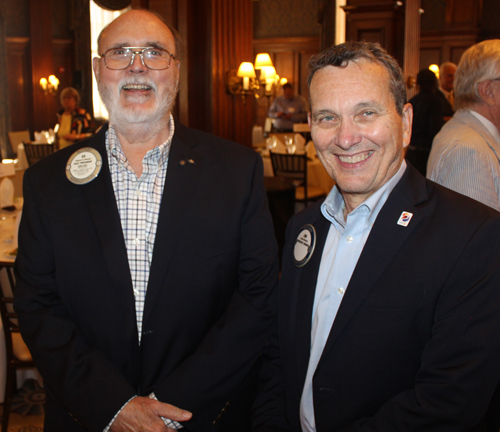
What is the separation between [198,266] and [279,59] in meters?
13.8

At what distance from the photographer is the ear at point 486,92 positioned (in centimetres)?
194

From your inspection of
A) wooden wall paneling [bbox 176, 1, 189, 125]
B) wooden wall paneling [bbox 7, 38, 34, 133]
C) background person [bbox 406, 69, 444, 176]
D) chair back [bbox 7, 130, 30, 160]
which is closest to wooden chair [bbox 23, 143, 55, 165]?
chair back [bbox 7, 130, 30, 160]

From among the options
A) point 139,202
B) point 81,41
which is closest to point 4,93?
point 81,41

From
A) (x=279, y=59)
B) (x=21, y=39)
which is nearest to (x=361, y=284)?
(x=21, y=39)

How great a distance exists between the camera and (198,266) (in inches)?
57.2

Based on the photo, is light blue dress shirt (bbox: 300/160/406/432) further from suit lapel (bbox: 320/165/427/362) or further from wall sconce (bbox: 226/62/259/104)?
wall sconce (bbox: 226/62/259/104)

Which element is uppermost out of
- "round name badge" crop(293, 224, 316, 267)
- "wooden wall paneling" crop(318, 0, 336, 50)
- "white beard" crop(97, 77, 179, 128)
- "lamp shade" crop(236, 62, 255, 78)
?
"wooden wall paneling" crop(318, 0, 336, 50)

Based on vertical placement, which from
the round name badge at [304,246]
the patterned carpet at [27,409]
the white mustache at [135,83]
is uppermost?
the white mustache at [135,83]

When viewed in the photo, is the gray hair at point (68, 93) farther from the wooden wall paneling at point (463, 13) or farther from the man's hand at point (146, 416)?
the wooden wall paneling at point (463, 13)

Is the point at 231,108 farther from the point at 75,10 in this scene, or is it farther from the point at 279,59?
the point at 279,59

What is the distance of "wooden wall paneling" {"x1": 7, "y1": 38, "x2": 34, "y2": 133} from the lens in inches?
185

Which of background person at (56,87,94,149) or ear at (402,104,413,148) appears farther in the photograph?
background person at (56,87,94,149)

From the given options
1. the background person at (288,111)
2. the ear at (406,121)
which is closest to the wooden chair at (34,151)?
the ear at (406,121)

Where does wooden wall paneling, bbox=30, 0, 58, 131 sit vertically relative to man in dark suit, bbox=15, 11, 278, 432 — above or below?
above
